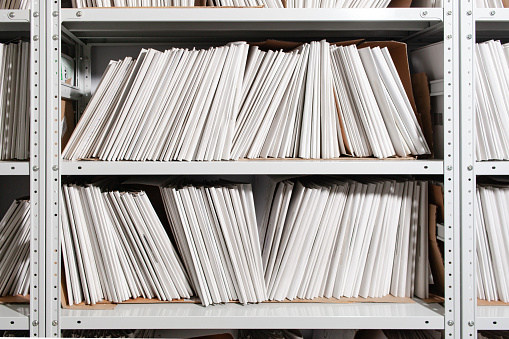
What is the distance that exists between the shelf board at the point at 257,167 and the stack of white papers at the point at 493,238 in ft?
0.63

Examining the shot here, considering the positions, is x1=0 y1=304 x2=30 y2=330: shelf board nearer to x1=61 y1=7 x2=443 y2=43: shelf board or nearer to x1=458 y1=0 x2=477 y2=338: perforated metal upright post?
x1=61 y1=7 x2=443 y2=43: shelf board

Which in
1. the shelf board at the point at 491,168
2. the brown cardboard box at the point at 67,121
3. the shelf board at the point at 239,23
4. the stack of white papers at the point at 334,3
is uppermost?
the stack of white papers at the point at 334,3

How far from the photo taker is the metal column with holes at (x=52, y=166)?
106 cm

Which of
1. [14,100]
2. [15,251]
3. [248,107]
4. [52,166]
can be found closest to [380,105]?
[248,107]

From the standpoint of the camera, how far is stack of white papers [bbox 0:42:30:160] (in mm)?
1146

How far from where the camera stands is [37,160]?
3.48ft

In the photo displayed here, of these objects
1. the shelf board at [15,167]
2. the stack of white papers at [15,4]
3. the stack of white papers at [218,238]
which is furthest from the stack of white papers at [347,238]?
the stack of white papers at [15,4]

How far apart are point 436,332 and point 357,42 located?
845mm

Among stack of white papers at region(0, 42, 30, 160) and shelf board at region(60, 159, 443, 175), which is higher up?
stack of white papers at region(0, 42, 30, 160)

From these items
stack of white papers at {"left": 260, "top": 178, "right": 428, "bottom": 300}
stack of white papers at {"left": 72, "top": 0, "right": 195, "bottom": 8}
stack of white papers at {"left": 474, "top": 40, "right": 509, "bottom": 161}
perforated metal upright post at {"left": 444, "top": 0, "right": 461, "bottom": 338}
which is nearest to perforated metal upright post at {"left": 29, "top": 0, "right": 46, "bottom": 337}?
stack of white papers at {"left": 72, "top": 0, "right": 195, "bottom": 8}

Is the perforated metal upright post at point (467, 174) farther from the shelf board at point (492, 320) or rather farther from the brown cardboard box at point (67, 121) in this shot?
the brown cardboard box at point (67, 121)

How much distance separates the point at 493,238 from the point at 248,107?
747 mm

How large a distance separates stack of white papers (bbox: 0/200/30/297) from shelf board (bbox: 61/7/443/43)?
1.80 ft

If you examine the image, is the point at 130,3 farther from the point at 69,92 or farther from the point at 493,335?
the point at 493,335
